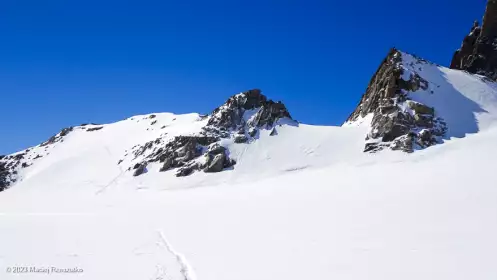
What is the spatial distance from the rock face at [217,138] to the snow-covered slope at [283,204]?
25cm

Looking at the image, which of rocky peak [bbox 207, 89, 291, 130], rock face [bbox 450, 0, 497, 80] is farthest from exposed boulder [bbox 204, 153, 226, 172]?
rock face [bbox 450, 0, 497, 80]

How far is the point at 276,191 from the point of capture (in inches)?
1231

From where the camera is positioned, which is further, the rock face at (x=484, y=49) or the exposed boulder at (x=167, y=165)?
the rock face at (x=484, y=49)

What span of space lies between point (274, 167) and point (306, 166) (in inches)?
160

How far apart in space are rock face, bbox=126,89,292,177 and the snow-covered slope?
252 mm

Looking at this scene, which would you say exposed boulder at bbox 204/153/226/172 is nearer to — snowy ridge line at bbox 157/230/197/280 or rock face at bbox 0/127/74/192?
snowy ridge line at bbox 157/230/197/280

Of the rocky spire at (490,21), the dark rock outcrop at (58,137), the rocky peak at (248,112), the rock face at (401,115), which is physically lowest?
the rock face at (401,115)

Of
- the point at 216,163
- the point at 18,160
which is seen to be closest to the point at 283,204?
the point at 216,163

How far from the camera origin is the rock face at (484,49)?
63062 mm

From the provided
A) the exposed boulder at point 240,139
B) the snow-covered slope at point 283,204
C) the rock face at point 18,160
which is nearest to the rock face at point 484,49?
the snow-covered slope at point 283,204

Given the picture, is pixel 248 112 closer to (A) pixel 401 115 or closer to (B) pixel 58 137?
(A) pixel 401 115

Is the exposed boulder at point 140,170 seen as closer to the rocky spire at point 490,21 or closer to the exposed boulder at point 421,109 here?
the exposed boulder at point 421,109

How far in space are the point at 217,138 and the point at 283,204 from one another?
95.9ft

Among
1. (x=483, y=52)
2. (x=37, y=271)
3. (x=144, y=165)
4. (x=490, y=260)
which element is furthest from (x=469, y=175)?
(x=483, y=52)
